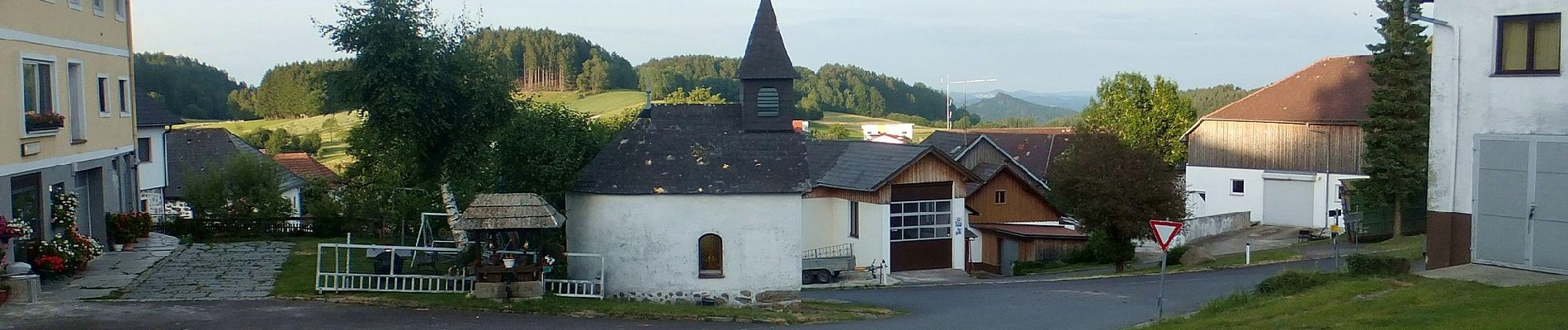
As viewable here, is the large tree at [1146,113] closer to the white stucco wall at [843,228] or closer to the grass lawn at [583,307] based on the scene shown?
the white stucco wall at [843,228]

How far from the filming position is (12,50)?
19.5 meters

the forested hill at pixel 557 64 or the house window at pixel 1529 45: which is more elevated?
the forested hill at pixel 557 64

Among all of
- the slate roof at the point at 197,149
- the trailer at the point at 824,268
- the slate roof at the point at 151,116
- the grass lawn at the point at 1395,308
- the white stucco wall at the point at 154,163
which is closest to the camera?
the grass lawn at the point at 1395,308

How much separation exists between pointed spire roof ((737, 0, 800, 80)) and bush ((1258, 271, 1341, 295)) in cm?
985

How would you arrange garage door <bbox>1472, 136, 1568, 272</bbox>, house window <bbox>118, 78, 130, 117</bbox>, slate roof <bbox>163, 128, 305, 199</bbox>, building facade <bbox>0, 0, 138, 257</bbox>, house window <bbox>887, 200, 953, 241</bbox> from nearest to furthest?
garage door <bbox>1472, 136, 1568, 272</bbox> < building facade <bbox>0, 0, 138, 257</bbox> < house window <bbox>118, 78, 130, 117</bbox> < house window <bbox>887, 200, 953, 241</bbox> < slate roof <bbox>163, 128, 305, 199</bbox>

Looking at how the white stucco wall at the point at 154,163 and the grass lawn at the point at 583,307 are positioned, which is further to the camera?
the white stucco wall at the point at 154,163

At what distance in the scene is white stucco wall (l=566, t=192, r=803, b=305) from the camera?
862 inches

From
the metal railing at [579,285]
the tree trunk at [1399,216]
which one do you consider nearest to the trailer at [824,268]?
the metal railing at [579,285]

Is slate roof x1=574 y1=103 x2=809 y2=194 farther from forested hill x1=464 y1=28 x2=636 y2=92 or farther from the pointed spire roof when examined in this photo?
forested hill x1=464 y1=28 x2=636 y2=92

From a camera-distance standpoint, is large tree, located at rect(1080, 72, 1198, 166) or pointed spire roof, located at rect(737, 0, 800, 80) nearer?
pointed spire roof, located at rect(737, 0, 800, 80)

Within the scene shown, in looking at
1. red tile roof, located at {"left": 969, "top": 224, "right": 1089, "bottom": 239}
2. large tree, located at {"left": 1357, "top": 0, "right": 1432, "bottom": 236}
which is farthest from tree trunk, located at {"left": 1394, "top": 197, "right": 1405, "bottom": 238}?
red tile roof, located at {"left": 969, "top": 224, "right": 1089, "bottom": 239}

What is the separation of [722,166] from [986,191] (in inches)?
731

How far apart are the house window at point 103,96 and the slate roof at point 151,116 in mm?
10741

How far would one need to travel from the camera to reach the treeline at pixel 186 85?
296 feet
